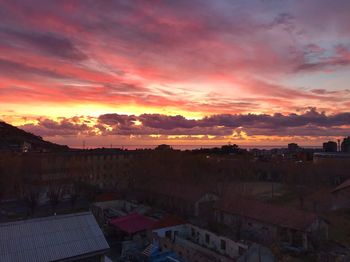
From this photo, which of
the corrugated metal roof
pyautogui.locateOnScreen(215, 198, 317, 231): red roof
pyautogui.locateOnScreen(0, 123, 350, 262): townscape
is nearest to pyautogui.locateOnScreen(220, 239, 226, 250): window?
pyautogui.locateOnScreen(0, 123, 350, 262): townscape

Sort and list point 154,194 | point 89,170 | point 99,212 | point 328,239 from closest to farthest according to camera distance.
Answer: point 328,239, point 99,212, point 154,194, point 89,170

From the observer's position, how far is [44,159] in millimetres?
59375

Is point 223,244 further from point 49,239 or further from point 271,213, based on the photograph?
point 49,239

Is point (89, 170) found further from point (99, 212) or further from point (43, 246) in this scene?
point (43, 246)

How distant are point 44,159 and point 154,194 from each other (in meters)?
25.5

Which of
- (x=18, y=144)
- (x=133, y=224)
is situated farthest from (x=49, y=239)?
(x=18, y=144)

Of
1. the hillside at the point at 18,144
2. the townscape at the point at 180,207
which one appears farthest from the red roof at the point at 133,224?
the hillside at the point at 18,144

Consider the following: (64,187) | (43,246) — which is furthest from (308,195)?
(43,246)

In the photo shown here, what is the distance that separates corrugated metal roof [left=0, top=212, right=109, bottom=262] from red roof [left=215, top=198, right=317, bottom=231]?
1678cm

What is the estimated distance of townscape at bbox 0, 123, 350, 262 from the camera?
25016 millimetres

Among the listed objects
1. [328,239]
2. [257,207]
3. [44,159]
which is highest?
[44,159]

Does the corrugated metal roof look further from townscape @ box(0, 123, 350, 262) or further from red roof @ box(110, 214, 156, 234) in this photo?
red roof @ box(110, 214, 156, 234)

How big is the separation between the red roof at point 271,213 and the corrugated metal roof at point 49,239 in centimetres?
1678

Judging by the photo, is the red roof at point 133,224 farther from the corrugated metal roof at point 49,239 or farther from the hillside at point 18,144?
the hillside at point 18,144
